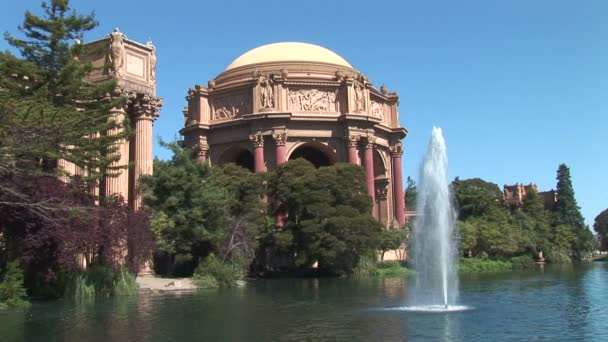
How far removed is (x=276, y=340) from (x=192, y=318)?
445cm

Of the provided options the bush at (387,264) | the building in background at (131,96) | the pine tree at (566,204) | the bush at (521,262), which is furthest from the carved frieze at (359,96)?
the pine tree at (566,204)

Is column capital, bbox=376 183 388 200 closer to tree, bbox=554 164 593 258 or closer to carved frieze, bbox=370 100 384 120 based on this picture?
carved frieze, bbox=370 100 384 120

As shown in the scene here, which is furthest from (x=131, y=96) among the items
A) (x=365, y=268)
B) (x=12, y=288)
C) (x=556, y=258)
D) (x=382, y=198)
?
(x=556, y=258)

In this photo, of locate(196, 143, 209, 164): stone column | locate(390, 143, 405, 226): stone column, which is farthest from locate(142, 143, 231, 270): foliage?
locate(390, 143, 405, 226): stone column

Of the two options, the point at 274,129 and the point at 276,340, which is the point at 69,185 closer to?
the point at 276,340

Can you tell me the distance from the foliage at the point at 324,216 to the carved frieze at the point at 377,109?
21067 mm

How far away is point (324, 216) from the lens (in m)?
41.0

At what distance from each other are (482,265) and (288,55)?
25714 mm

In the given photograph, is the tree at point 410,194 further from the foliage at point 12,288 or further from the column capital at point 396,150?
the foliage at point 12,288

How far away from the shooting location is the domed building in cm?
5788

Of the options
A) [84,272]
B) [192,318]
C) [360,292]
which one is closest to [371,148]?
[360,292]

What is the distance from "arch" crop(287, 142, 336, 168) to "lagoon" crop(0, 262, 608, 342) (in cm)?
3652

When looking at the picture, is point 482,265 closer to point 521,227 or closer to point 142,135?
point 521,227

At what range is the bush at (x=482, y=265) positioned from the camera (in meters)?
52.6
